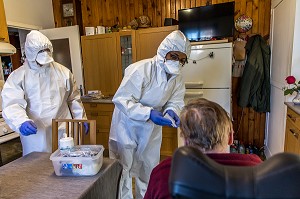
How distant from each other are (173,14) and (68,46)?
172cm

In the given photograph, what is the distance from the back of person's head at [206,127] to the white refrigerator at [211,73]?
1.83 m

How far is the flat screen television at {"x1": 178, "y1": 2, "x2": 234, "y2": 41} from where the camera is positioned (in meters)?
2.61

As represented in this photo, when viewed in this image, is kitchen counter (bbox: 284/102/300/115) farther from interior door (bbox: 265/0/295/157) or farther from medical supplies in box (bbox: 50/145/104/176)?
medical supplies in box (bbox: 50/145/104/176)

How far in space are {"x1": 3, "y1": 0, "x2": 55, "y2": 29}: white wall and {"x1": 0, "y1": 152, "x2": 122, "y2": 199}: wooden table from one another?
2441mm

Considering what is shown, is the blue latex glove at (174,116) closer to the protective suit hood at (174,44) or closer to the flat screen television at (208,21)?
the protective suit hood at (174,44)

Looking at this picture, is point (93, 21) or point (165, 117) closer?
point (165, 117)

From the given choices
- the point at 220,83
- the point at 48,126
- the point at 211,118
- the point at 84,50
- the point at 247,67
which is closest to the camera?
the point at 211,118

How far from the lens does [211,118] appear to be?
30.0 inches

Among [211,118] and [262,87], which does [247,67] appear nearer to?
[262,87]

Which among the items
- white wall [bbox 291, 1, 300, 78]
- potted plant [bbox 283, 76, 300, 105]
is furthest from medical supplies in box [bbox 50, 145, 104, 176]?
white wall [bbox 291, 1, 300, 78]

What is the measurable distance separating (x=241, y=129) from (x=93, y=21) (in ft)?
9.40

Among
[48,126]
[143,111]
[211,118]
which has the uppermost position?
[211,118]

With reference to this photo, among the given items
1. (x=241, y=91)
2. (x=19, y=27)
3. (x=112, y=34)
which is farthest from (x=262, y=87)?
(x=19, y=27)

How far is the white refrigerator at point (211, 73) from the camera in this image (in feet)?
8.36
